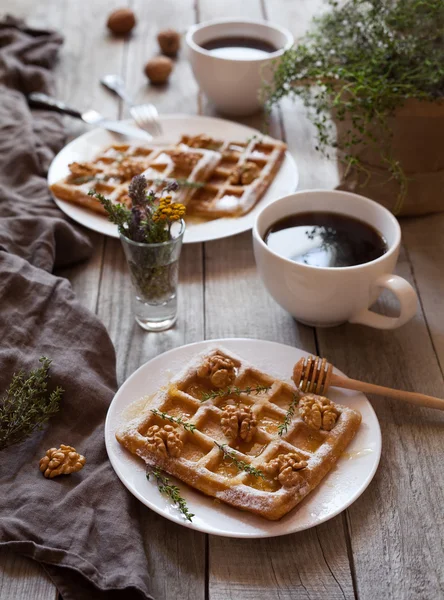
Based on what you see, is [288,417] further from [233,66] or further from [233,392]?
[233,66]

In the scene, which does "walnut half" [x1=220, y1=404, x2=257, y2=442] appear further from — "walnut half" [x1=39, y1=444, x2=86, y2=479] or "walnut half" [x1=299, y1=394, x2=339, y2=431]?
"walnut half" [x1=39, y1=444, x2=86, y2=479]

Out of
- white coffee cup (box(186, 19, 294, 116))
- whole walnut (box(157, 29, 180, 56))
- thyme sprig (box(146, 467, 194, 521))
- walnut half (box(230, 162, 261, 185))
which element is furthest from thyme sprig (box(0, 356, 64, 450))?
whole walnut (box(157, 29, 180, 56))

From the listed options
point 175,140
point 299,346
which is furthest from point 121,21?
point 299,346

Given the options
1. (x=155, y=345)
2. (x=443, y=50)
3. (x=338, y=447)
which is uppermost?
(x=443, y=50)

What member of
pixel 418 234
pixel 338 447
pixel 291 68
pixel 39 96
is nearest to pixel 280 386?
pixel 338 447

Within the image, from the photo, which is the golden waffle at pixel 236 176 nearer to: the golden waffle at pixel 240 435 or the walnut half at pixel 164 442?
the golden waffle at pixel 240 435

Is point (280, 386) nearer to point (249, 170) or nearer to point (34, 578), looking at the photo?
point (34, 578)
